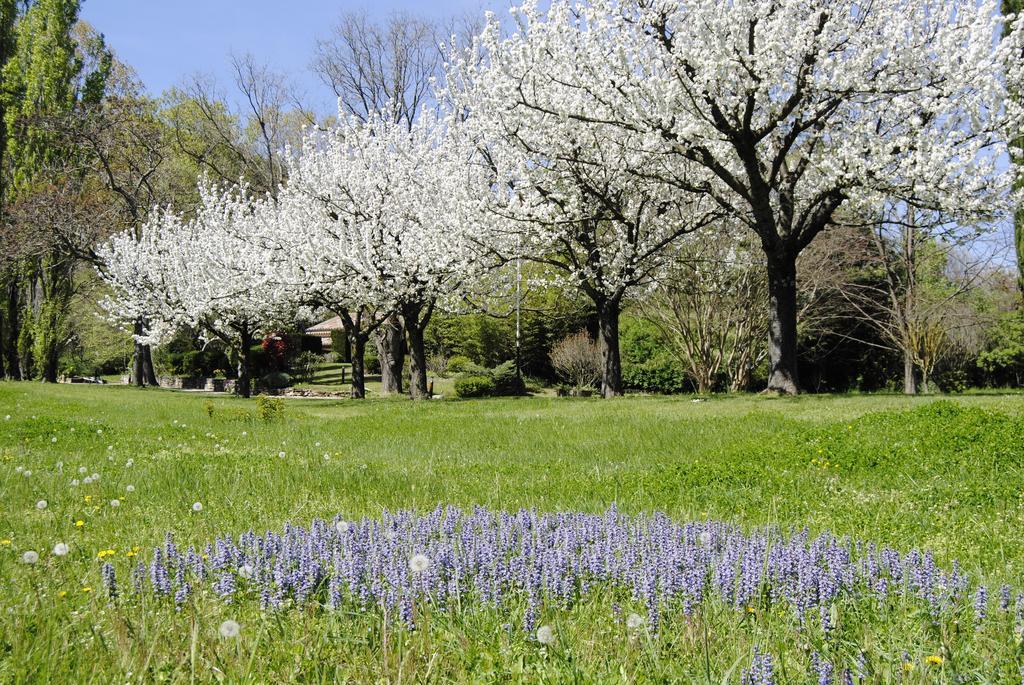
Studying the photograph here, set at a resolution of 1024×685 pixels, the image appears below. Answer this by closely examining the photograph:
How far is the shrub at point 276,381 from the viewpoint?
38969mm

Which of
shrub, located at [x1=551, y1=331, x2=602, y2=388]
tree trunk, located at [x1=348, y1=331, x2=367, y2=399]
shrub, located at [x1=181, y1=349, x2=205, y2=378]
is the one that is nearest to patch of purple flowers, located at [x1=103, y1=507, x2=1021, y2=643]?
tree trunk, located at [x1=348, y1=331, x2=367, y2=399]

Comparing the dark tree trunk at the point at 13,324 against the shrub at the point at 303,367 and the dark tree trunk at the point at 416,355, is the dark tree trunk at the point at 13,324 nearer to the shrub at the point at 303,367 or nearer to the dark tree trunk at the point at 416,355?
the shrub at the point at 303,367

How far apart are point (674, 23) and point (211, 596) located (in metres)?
14.2

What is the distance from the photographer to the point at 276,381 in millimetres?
39312

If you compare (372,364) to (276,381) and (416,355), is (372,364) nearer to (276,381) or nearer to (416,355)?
(276,381)

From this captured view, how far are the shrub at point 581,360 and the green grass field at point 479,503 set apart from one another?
1599 centimetres

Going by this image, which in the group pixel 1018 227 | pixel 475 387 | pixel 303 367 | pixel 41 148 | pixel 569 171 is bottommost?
pixel 475 387

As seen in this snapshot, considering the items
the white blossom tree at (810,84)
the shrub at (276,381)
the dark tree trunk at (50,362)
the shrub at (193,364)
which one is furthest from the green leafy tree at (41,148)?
the white blossom tree at (810,84)

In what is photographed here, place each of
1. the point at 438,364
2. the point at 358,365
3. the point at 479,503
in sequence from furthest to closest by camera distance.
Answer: the point at 438,364 → the point at 358,365 → the point at 479,503

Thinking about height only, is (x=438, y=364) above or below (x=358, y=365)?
above

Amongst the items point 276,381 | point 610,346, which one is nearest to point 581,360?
point 610,346

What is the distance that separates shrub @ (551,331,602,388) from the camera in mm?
28969

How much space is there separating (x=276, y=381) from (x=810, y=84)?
3152cm

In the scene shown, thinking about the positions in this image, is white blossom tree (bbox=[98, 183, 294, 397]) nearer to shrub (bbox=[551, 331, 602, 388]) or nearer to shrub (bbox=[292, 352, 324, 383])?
shrub (bbox=[292, 352, 324, 383])
